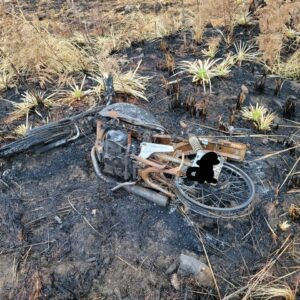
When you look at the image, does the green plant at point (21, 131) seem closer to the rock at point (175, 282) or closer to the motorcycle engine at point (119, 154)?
the motorcycle engine at point (119, 154)

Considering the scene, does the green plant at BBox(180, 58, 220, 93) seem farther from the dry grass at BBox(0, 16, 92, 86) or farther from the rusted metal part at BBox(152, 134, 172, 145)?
the rusted metal part at BBox(152, 134, 172, 145)

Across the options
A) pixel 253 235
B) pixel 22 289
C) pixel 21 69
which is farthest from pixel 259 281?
pixel 21 69

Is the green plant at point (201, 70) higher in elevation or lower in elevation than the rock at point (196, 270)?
higher

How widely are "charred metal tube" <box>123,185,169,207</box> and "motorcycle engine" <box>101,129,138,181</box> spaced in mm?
103

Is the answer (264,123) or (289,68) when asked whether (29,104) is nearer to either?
(264,123)

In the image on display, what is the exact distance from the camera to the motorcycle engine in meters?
3.44

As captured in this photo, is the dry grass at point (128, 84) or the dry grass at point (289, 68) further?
the dry grass at point (289, 68)

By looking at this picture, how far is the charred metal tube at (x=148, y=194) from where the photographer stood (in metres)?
3.46

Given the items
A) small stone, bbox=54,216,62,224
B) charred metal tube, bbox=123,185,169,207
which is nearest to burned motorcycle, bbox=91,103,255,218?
charred metal tube, bbox=123,185,169,207

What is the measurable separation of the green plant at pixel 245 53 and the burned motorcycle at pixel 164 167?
2569 mm

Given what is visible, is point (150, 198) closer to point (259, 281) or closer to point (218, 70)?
point (259, 281)

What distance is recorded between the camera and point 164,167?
10.7ft

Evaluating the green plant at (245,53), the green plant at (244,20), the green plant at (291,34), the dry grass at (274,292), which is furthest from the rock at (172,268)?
the green plant at (244,20)

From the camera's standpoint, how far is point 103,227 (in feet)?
11.2
